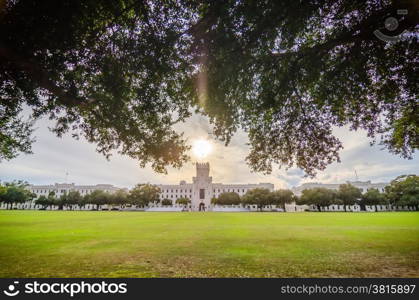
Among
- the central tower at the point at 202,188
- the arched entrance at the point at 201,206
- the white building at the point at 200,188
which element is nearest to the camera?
→ the arched entrance at the point at 201,206

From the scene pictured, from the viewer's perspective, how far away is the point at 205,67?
8312 mm

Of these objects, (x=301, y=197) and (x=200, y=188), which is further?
(x=200, y=188)

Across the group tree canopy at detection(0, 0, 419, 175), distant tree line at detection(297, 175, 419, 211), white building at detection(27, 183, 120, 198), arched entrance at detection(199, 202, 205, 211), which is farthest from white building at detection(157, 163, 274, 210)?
tree canopy at detection(0, 0, 419, 175)

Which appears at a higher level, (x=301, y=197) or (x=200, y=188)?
(x=200, y=188)

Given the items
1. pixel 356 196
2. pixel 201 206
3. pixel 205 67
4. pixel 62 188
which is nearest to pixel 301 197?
pixel 356 196

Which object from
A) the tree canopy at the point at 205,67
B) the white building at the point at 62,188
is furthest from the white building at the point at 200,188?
the tree canopy at the point at 205,67

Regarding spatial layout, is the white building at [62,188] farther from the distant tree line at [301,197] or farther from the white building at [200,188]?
the distant tree line at [301,197]

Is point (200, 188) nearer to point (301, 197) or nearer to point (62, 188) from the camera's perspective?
point (301, 197)

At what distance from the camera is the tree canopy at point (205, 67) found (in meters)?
7.01

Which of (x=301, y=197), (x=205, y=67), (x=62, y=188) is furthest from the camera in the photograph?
(x=62, y=188)

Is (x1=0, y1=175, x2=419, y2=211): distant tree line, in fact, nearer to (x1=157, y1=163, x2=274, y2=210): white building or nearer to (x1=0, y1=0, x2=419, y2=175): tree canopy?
(x1=157, y1=163, x2=274, y2=210): white building

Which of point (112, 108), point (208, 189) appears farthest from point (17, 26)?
point (208, 189)

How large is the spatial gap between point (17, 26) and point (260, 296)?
904 centimetres

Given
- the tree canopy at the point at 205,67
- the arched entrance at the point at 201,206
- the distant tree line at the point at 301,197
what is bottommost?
the arched entrance at the point at 201,206
